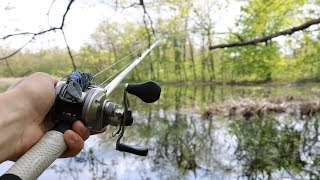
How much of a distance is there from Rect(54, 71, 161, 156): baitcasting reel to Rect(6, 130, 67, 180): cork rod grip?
6 centimetres

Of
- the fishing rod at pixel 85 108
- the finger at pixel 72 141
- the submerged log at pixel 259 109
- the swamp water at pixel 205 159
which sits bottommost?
the submerged log at pixel 259 109

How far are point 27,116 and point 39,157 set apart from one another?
33 cm

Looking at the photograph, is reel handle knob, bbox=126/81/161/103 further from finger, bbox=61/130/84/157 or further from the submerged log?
the submerged log

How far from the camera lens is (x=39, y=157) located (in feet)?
3.63

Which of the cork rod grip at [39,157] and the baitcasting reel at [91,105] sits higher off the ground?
the baitcasting reel at [91,105]

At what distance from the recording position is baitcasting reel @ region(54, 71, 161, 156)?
53.2 inches

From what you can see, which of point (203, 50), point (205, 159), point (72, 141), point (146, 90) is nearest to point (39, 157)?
point (72, 141)

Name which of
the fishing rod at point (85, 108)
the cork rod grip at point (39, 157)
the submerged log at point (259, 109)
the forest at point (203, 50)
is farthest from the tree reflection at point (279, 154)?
the forest at point (203, 50)

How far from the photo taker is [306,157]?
613 centimetres

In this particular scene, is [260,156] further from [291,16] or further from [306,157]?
[291,16]

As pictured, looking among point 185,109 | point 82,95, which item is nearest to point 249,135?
point 185,109

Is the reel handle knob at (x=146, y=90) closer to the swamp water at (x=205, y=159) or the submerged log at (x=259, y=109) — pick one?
the swamp water at (x=205, y=159)

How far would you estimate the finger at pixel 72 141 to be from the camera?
4.30 ft

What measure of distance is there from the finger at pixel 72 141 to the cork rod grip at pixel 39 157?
3 cm
